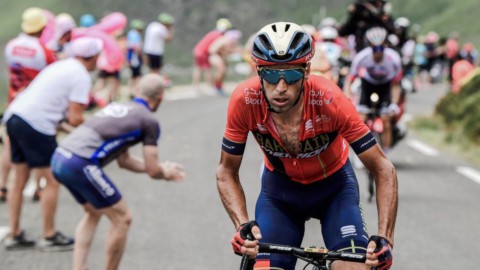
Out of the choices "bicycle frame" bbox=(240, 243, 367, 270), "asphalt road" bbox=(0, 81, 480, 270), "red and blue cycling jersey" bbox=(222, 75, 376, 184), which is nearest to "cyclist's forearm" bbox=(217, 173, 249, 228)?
"red and blue cycling jersey" bbox=(222, 75, 376, 184)

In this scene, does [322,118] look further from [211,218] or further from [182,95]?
[182,95]

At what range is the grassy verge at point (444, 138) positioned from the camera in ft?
53.4

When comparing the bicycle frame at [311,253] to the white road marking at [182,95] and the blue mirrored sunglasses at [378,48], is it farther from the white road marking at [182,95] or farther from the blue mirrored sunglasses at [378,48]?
the white road marking at [182,95]

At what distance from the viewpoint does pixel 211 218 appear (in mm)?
10656

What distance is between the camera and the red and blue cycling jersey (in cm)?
534

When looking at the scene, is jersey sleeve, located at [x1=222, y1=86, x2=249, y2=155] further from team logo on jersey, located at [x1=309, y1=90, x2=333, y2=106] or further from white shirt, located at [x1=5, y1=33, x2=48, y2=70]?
white shirt, located at [x1=5, y1=33, x2=48, y2=70]

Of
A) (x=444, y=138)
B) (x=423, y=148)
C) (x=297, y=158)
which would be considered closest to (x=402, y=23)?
(x=444, y=138)

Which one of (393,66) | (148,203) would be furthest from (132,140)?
(393,66)

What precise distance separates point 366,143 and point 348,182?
28.9 inches

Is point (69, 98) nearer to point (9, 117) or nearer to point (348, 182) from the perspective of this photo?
point (9, 117)

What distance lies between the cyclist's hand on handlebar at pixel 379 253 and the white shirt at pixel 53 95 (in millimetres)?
4616

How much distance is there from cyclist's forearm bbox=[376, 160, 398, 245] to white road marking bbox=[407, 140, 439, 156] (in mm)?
11280

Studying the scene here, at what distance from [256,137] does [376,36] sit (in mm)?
6719

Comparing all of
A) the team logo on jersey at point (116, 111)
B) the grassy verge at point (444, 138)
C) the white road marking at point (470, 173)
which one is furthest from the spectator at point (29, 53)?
the grassy verge at point (444, 138)
